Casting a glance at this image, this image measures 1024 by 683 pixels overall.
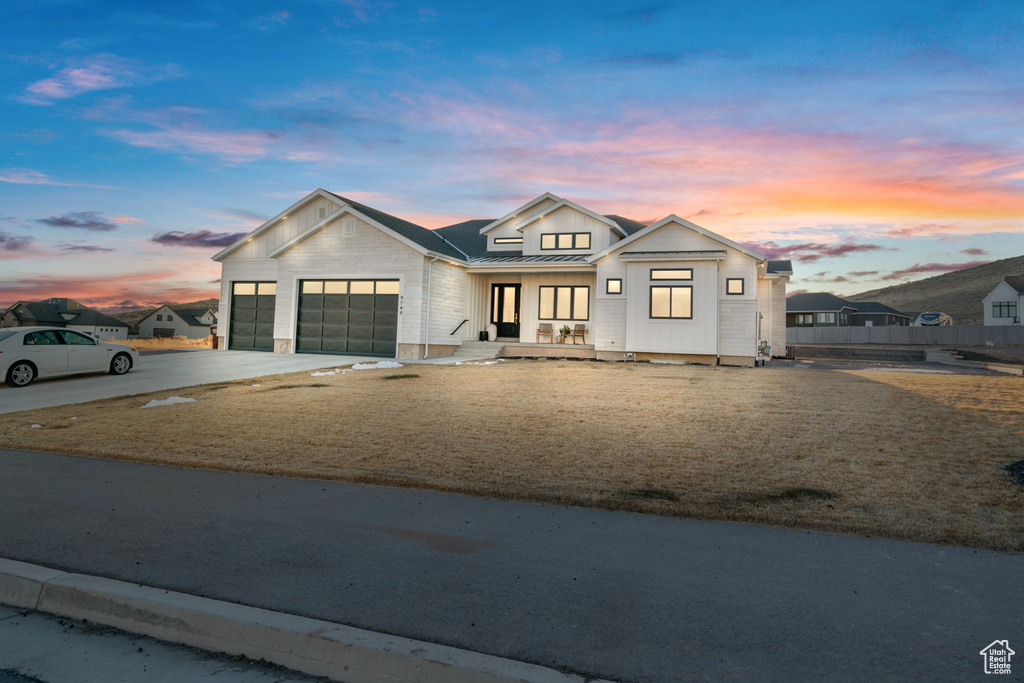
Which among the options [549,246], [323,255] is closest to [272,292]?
[323,255]

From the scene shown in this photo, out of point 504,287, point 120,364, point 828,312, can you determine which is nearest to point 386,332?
point 504,287

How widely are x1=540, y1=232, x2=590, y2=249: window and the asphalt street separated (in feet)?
66.1

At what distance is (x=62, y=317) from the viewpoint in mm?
93312

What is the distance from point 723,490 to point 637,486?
0.87 m

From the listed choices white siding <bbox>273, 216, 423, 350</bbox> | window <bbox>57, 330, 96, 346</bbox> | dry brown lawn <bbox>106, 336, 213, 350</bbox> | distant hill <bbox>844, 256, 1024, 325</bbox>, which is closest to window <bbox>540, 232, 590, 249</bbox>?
white siding <bbox>273, 216, 423, 350</bbox>

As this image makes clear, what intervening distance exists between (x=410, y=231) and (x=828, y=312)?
59.7 m

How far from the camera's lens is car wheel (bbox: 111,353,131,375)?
15744 mm

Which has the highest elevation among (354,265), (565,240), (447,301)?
(565,240)

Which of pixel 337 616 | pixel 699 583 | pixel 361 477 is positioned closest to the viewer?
pixel 337 616

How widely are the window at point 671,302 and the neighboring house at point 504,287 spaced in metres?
0.04

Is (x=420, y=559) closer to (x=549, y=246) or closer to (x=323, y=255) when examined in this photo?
(x=323, y=255)

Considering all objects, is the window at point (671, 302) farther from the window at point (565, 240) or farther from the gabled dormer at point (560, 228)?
the window at point (565, 240)

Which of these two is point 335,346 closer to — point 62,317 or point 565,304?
point 565,304

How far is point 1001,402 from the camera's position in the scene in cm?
1113
